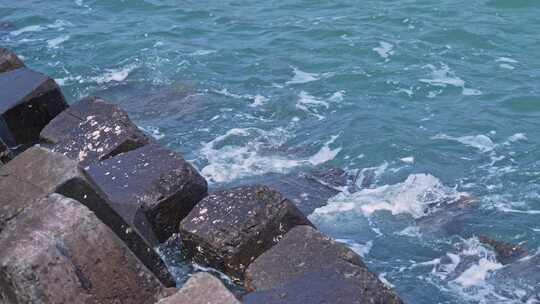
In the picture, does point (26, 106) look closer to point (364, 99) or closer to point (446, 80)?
point (364, 99)

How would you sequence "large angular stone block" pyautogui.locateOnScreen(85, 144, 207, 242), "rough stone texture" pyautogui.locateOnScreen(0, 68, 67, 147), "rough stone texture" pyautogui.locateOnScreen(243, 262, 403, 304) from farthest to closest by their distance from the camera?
"rough stone texture" pyautogui.locateOnScreen(0, 68, 67, 147) → "large angular stone block" pyautogui.locateOnScreen(85, 144, 207, 242) → "rough stone texture" pyautogui.locateOnScreen(243, 262, 403, 304)

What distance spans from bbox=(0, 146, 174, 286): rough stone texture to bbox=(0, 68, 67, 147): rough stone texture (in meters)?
2.84

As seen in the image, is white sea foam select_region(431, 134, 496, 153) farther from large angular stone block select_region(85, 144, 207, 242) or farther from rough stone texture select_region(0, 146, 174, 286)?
rough stone texture select_region(0, 146, 174, 286)

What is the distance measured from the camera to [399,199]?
28.3ft

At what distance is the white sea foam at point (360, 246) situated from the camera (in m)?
7.56

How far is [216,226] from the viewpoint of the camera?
20.8 ft

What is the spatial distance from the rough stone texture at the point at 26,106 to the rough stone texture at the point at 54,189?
9.30 feet

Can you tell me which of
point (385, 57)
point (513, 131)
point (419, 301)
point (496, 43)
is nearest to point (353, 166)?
point (513, 131)

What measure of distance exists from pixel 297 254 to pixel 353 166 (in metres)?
4.14

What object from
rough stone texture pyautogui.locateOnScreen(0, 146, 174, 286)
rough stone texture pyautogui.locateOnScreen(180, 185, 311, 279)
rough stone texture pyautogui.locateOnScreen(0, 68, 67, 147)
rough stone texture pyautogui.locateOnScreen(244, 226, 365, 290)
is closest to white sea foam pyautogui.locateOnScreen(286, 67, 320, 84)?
rough stone texture pyautogui.locateOnScreen(0, 68, 67, 147)

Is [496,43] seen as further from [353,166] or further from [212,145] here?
[212,145]

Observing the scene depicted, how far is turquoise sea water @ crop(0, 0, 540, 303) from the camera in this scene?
25.9 feet

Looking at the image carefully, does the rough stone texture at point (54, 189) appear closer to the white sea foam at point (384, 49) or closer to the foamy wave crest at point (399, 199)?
the foamy wave crest at point (399, 199)

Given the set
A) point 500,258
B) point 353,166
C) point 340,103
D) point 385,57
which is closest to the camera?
point 500,258
